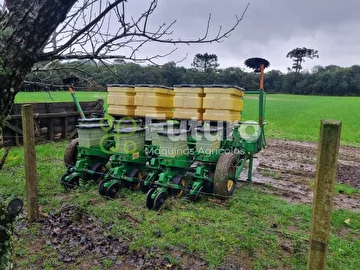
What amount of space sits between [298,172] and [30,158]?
18.9 feet

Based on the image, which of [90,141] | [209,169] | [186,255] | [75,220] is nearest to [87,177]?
[90,141]

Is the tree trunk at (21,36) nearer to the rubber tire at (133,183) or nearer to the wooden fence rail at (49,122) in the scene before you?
the rubber tire at (133,183)

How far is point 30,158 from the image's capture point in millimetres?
3652

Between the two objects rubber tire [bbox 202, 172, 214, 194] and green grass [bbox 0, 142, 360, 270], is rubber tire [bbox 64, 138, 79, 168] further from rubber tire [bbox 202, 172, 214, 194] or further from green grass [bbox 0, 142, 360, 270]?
rubber tire [bbox 202, 172, 214, 194]

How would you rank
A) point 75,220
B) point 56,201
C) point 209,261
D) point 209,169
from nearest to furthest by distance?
point 209,261, point 75,220, point 56,201, point 209,169

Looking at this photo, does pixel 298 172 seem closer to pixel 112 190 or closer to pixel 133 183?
pixel 133 183

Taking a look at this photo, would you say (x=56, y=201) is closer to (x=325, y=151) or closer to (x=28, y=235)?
(x=28, y=235)

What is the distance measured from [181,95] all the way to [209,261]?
115 inches

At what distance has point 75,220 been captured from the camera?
379 cm

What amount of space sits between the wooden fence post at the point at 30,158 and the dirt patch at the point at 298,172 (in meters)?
4.09

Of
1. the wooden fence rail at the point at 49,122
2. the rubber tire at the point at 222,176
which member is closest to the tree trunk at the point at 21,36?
the rubber tire at the point at 222,176

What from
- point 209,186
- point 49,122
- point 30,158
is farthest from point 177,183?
point 49,122

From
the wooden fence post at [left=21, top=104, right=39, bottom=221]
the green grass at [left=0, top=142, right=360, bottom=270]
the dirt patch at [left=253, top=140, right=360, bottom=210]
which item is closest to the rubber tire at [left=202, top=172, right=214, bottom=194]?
the green grass at [left=0, top=142, right=360, bottom=270]

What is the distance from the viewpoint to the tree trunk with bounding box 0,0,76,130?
4.15ft
